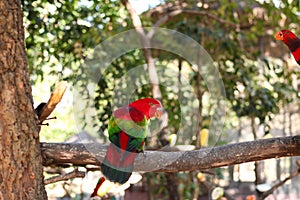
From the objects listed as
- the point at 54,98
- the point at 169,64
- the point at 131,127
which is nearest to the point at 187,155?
the point at 131,127

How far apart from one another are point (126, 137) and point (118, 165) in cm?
8

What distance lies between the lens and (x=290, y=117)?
4148mm

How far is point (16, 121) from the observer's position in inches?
52.1

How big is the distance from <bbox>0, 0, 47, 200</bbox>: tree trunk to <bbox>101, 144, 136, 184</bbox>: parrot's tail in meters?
0.20

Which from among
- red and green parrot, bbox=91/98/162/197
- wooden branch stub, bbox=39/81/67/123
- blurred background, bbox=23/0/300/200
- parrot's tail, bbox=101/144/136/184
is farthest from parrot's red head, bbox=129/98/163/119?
blurred background, bbox=23/0/300/200

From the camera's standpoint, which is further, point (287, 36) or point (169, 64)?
point (169, 64)

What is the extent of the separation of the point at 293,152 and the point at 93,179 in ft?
6.64

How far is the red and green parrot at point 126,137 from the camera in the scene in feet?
4.35

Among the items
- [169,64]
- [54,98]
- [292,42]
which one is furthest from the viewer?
[169,64]

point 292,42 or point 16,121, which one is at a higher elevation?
point 292,42

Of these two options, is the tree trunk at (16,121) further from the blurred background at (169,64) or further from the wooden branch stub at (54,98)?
the blurred background at (169,64)

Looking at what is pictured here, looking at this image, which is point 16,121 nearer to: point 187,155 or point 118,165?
point 118,165

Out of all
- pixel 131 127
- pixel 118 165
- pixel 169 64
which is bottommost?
pixel 118 165

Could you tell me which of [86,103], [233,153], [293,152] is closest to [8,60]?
[233,153]
